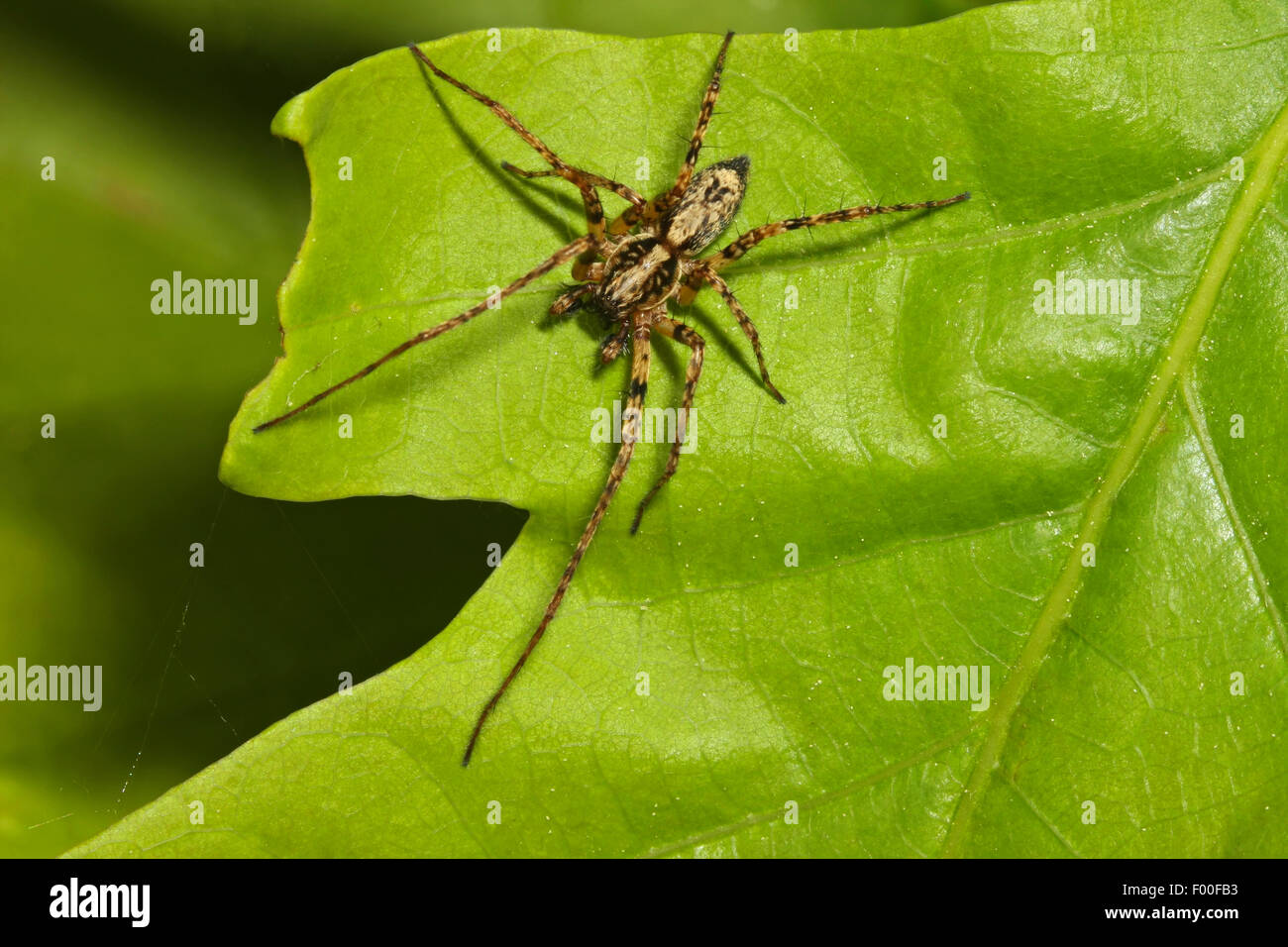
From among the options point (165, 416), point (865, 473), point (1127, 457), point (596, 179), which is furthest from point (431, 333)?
point (1127, 457)

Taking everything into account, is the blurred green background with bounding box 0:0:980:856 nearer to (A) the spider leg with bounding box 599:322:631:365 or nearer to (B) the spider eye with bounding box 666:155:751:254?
(A) the spider leg with bounding box 599:322:631:365

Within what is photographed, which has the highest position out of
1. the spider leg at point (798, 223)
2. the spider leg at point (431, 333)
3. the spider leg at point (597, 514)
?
the spider leg at point (798, 223)

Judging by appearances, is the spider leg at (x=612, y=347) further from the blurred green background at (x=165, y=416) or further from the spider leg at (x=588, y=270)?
the blurred green background at (x=165, y=416)

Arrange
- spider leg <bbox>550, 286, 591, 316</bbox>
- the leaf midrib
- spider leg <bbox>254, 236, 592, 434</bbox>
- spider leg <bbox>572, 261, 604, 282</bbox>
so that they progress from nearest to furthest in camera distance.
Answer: the leaf midrib, spider leg <bbox>254, 236, 592, 434</bbox>, spider leg <bbox>550, 286, 591, 316</bbox>, spider leg <bbox>572, 261, 604, 282</bbox>

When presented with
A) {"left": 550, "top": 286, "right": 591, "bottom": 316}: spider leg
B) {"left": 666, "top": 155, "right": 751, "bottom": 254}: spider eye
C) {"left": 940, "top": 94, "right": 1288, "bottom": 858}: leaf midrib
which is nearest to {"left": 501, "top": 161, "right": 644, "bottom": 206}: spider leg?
{"left": 666, "top": 155, "right": 751, "bottom": 254}: spider eye

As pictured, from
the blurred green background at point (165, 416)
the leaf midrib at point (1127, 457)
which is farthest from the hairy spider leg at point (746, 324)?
the blurred green background at point (165, 416)

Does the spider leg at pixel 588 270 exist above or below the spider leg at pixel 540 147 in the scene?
below

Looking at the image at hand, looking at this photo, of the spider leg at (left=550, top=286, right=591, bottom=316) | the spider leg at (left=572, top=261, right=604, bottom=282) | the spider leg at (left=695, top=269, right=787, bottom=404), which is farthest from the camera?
the spider leg at (left=572, top=261, right=604, bottom=282)
